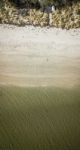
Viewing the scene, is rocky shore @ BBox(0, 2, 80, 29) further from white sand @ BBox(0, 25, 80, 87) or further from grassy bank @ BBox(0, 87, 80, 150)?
grassy bank @ BBox(0, 87, 80, 150)

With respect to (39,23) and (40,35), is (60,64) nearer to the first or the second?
(40,35)

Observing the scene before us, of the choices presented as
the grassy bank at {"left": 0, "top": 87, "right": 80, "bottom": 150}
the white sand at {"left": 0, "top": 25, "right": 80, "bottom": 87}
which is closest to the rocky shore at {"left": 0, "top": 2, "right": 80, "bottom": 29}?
the white sand at {"left": 0, "top": 25, "right": 80, "bottom": 87}

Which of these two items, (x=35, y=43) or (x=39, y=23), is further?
(x=39, y=23)

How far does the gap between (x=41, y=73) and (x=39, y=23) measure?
102 centimetres

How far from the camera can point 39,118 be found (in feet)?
11.9

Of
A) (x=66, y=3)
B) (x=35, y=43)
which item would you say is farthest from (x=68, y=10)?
(x=35, y=43)

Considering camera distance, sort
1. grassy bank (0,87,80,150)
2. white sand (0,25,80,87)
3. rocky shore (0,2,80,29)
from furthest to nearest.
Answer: rocky shore (0,2,80,29) → white sand (0,25,80,87) → grassy bank (0,87,80,150)

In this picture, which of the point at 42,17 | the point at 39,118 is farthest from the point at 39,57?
the point at 39,118

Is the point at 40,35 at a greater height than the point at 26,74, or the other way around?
the point at 40,35

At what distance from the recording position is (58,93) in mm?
4184

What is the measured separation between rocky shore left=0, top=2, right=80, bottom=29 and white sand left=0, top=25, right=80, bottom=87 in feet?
0.53

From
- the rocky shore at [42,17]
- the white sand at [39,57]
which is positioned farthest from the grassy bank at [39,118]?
the rocky shore at [42,17]

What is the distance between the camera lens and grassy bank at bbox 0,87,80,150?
324 cm

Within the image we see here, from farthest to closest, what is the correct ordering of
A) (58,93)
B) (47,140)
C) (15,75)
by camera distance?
(15,75) → (58,93) → (47,140)
